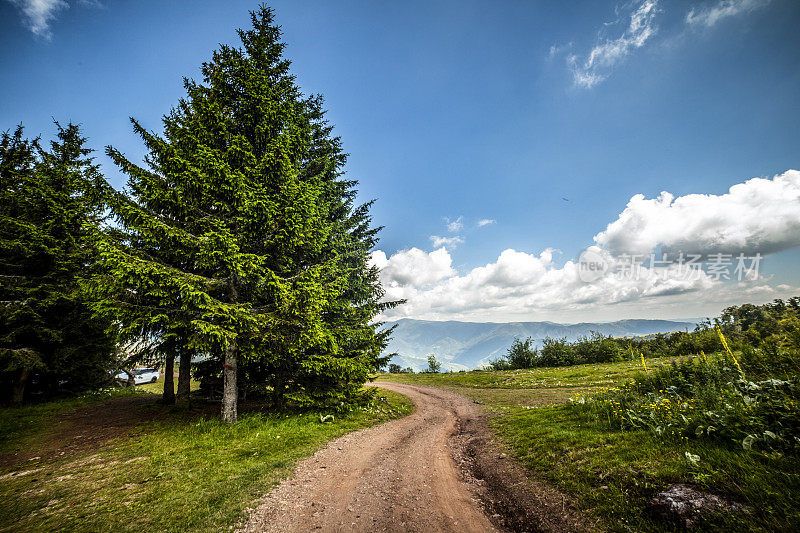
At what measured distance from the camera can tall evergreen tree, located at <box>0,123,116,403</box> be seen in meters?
12.1

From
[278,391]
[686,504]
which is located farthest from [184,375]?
[686,504]

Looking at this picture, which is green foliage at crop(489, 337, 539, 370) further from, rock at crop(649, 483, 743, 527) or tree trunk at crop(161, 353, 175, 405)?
tree trunk at crop(161, 353, 175, 405)

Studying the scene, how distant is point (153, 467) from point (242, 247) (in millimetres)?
6624

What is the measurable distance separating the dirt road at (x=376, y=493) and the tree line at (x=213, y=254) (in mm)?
3514

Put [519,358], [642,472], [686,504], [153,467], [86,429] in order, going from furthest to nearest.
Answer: [519,358], [86,429], [153,467], [642,472], [686,504]

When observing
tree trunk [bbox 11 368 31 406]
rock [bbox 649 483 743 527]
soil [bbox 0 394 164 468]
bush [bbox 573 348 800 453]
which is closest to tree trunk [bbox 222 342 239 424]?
soil [bbox 0 394 164 468]

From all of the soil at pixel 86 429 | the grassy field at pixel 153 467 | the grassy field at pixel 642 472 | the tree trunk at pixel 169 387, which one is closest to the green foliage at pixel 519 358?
the grassy field at pixel 153 467

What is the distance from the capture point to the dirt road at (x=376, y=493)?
181 inches

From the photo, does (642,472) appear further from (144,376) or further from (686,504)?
(144,376)

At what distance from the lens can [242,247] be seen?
32.1ft

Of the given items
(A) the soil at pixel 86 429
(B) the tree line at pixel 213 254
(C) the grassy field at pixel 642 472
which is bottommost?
(A) the soil at pixel 86 429

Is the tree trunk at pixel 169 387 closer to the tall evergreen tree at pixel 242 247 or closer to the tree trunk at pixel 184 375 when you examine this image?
the tree trunk at pixel 184 375

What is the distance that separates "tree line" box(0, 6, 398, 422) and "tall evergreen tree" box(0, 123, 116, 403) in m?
0.07

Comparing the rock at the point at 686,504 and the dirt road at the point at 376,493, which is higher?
the rock at the point at 686,504
